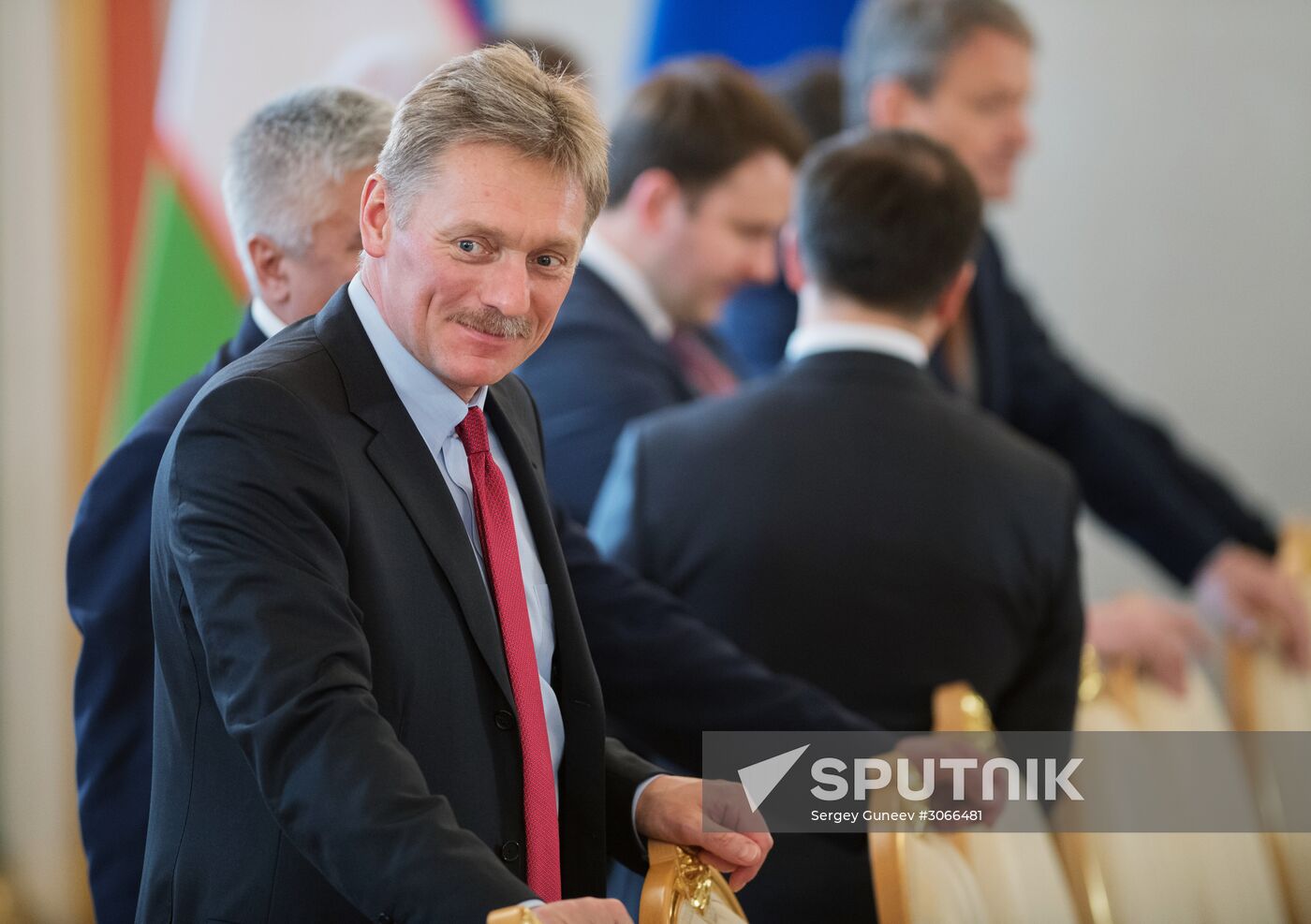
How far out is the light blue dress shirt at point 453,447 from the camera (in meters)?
1.44

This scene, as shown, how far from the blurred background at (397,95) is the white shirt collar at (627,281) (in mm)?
811

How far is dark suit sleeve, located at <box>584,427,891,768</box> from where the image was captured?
1854 millimetres

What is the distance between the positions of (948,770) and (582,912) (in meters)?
0.80

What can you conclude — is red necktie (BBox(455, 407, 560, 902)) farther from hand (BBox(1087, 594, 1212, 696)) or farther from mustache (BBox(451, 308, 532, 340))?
hand (BBox(1087, 594, 1212, 696))

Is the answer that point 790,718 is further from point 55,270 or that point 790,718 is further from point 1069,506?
point 55,270

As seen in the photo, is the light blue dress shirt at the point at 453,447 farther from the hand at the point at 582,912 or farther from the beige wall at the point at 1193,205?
the beige wall at the point at 1193,205

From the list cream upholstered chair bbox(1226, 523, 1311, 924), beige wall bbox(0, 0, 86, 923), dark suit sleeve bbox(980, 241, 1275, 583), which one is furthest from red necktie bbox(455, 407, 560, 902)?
beige wall bbox(0, 0, 86, 923)

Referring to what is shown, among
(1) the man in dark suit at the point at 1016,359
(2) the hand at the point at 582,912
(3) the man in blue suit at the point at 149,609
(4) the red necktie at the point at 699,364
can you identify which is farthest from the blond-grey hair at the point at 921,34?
(2) the hand at the point at 582,912

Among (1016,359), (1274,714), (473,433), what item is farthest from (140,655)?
(1016,359)

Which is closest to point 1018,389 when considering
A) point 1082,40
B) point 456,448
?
point 1082,40

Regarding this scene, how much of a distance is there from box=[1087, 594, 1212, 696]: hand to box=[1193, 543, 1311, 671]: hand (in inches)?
15.9

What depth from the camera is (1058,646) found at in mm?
2482

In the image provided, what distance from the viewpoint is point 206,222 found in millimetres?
4320

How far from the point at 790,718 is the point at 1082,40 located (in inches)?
166
